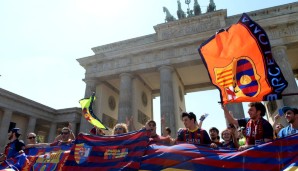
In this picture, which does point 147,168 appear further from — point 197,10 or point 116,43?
point 197,10

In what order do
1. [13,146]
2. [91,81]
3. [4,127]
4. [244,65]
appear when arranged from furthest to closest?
[4,127]
[91,81]
[13,146]
[244,65]

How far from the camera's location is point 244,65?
17.4 feet

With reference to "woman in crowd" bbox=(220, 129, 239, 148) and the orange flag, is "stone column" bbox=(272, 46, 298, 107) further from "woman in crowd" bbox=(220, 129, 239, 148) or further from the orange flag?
the orange flag

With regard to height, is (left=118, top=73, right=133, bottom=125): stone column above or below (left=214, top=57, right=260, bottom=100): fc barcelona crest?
above

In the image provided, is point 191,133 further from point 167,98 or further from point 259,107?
point 167,98

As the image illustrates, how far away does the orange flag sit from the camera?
→ 4.81m

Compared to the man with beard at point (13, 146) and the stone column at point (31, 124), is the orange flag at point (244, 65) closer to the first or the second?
the man with beard at point (13, 146)

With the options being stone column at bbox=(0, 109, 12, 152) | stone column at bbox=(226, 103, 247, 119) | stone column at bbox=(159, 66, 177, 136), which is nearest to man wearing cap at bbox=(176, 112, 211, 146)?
stone column at bbox=(159, 66, 177, 136)

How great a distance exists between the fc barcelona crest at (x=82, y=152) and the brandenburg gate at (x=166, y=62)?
14523mm

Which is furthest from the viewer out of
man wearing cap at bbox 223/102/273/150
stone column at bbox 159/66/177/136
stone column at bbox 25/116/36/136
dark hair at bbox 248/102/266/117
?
Answer: stone column at bbox 25/116/36/136

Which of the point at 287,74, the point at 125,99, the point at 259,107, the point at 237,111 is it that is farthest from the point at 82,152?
the point at 287,74

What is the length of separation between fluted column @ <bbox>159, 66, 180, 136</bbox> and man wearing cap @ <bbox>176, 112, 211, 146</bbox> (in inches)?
555

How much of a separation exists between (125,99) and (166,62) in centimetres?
557

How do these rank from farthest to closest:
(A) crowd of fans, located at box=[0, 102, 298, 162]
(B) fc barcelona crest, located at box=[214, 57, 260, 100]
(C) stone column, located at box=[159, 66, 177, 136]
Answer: (C) stone column, located at box=[159, 66, 177, 136], (B) fc barcelona crest, located at box=[214, 57, 260, 100], (A) crowd of fans, located at box=[0, 102, 298, 162]
